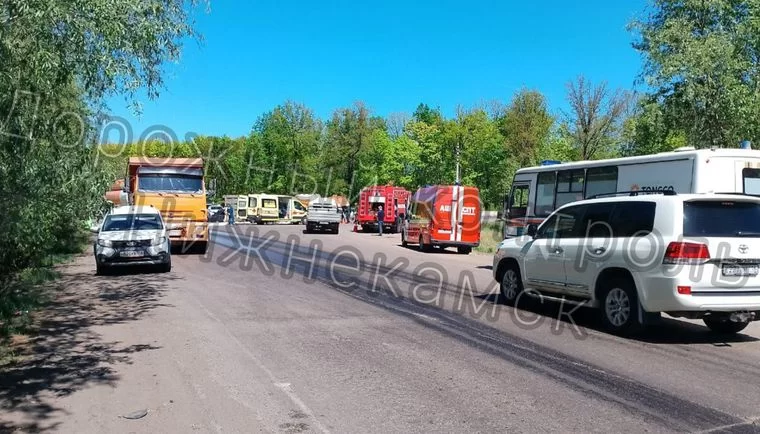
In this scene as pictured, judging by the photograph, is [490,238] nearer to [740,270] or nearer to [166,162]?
[166,162]

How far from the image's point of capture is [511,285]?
1155cm

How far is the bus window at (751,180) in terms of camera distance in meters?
12.3

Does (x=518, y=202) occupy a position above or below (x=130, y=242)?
above

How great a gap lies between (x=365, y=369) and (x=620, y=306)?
4.18 meters

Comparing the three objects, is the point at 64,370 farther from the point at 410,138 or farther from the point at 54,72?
the point at 410,138

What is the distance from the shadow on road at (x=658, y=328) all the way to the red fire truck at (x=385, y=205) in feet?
101

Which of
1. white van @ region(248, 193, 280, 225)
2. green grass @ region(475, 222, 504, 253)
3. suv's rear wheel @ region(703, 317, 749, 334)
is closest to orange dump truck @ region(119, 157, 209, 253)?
green grass @ region(475, 222, 504, 253)

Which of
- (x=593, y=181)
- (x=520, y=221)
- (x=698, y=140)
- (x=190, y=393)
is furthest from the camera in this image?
(x=698, y=140)

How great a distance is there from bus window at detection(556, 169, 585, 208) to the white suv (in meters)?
6.72

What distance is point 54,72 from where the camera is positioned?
7.32 metres

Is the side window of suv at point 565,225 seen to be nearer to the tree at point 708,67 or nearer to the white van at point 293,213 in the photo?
the tree at point 708,67

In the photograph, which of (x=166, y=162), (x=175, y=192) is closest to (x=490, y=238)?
(x=175, y=192)

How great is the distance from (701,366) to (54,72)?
8383 mm

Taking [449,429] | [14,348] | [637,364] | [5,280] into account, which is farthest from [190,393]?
[5,280]
